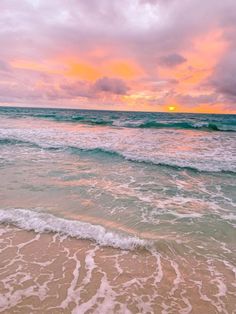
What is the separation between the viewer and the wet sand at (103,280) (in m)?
3.55

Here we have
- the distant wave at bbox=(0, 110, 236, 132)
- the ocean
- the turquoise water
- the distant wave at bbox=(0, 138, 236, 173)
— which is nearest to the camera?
the ocean

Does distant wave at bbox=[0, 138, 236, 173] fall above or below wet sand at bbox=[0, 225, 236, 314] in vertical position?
below

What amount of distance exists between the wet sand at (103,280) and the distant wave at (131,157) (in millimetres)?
8129

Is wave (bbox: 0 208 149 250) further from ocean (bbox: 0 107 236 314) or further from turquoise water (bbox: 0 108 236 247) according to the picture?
turquoise water (bbox: 0 108 236 247)

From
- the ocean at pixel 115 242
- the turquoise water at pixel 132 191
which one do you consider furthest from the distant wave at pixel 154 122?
the ocean at pixel 115 242

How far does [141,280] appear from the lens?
13.5 ft

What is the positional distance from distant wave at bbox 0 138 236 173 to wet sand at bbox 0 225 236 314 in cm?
813

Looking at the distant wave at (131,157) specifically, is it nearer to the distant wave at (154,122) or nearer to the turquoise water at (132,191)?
the turquoise water at (132,191)

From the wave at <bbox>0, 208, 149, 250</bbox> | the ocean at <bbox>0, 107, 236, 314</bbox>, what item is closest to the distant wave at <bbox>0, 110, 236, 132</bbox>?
the ocean at <bbox>0, 107, 236, 314</bbox>

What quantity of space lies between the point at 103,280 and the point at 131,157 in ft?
34.4

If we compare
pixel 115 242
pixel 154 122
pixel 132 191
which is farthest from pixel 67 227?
pixel 154 122

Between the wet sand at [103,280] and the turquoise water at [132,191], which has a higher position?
the wet sand at [103,280]

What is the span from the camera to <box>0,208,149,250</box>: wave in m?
5.19

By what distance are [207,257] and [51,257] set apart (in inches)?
118
